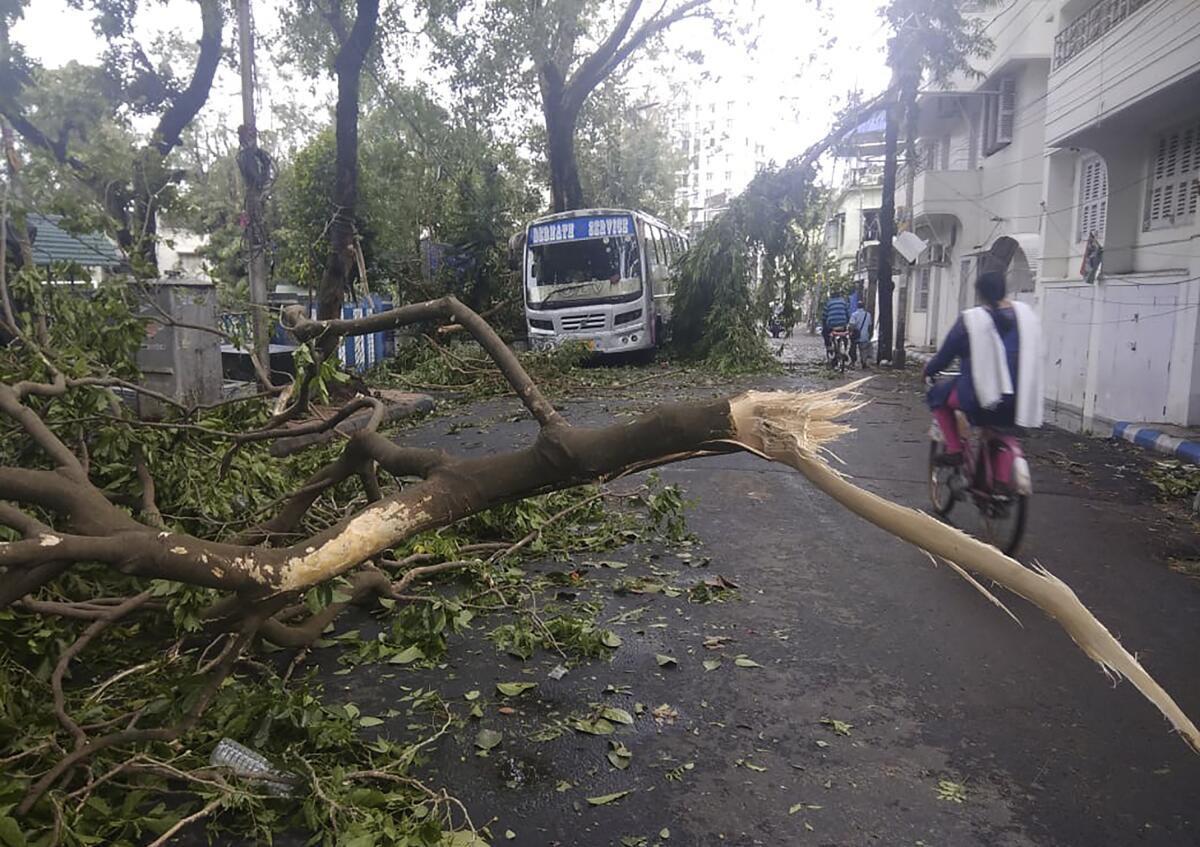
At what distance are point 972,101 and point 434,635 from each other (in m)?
24.8

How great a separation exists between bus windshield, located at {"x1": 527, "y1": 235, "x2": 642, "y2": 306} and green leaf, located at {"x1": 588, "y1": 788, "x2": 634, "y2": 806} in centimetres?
1684

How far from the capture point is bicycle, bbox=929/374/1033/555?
5.63 meters

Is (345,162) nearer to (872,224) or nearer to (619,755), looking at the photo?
(619,755)

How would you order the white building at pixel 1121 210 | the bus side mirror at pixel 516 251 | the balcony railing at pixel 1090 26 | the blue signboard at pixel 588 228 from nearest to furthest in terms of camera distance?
1. the white building at pixel 1121 210
2. the balcony railing at pixel 1090 26
3. the blue signboard at pixel 588 228
4. the bus side mirror at pixel 516 251

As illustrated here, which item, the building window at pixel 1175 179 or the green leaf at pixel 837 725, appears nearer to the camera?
the green leaf at pixel 837 725

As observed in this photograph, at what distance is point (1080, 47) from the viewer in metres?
13.3

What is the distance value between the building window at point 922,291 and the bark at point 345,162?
2098 centimetres

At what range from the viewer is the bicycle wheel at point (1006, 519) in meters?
5.64

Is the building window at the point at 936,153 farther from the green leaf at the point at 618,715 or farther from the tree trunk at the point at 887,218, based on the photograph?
the green leaf at the point at 618,715

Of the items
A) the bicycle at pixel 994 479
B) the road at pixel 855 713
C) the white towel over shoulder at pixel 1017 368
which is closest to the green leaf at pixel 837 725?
the road at pixel 855 713

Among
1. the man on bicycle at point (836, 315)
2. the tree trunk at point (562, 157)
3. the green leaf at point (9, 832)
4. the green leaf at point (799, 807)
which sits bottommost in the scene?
the green leaf at point (799, 807)

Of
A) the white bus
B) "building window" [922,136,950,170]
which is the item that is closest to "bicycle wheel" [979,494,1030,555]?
the white bus

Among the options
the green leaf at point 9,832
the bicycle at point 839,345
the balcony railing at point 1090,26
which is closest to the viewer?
the green leaf at point 9,832

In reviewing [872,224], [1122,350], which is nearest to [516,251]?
[1122,350]
